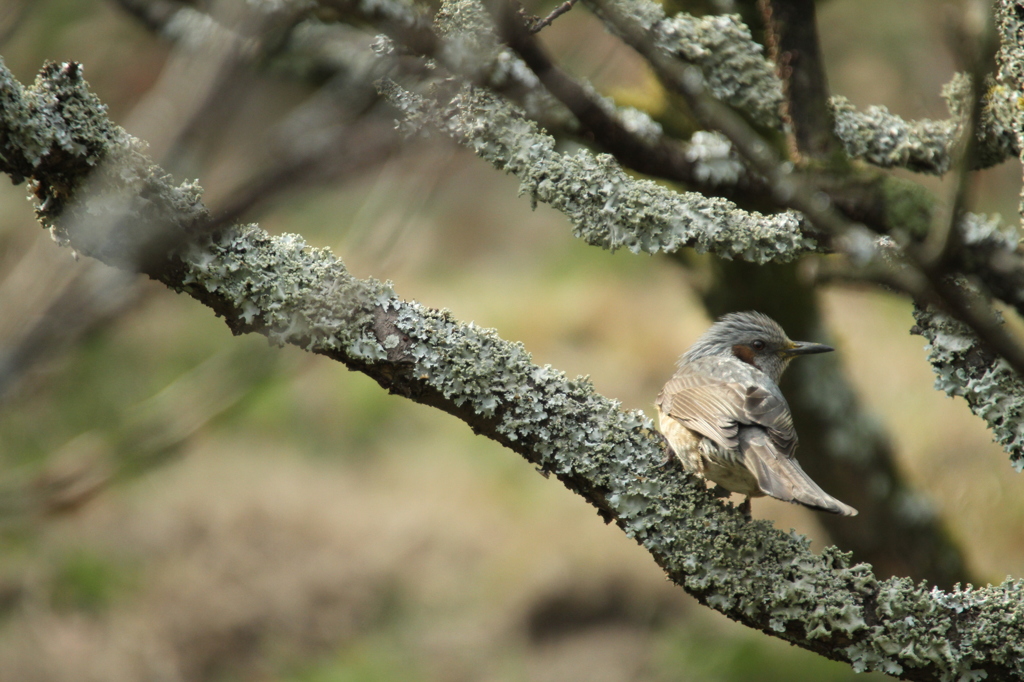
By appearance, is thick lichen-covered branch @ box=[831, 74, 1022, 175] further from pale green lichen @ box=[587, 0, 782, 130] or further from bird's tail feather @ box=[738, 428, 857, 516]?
bird's tail feather @ box=[738, 428, 857, 516]

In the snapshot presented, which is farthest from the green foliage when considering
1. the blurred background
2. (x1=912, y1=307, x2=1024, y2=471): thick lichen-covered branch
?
(x1=912, y1=307, x2=1024, y2=471): thick lichen-covered branch

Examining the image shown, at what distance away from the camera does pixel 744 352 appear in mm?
3805

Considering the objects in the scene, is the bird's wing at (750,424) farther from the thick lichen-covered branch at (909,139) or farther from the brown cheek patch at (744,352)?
the thick lichen-covered branch at (909,139)

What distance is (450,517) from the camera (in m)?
5.67

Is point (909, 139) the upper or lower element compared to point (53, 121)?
upper

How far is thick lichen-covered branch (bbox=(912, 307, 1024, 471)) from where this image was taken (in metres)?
2.27

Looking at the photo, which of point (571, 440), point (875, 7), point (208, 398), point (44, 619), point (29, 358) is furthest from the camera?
point (875, 7)

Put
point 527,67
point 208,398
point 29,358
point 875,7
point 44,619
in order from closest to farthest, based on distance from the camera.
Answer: point 29,358 < point 208,398 < point 527,67 < point 44,619 < point 875,7

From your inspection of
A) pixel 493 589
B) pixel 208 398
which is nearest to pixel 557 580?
pixel 493 589

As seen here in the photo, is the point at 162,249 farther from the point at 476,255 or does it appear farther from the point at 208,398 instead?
the point at 476,255

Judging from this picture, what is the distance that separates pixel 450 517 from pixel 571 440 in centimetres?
355

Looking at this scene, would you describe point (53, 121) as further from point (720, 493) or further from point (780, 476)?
point (780, 476)

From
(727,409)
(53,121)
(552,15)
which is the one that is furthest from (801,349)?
(53,121)

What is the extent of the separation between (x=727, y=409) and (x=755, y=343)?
3.02ft
